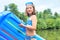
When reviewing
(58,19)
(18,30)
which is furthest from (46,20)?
(18,30)

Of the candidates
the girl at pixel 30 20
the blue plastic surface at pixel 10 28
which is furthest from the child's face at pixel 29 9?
the blue plastic surface at pixel 10 28

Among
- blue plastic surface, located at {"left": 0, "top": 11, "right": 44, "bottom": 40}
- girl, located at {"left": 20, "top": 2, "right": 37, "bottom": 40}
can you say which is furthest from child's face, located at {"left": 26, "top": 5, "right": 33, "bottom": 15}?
blue plastic surface, located at {"left": 0, "top": 11, "right": 44, "bottom": 40}

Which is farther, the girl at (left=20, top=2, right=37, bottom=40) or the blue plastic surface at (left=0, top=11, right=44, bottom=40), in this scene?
the blue plastic surface at (left=0, top=11, right=44, bottom=40)

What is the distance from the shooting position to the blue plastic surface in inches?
180

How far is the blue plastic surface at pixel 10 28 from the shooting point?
15.0 ft

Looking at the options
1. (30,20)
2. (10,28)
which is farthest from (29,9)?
(10,28)

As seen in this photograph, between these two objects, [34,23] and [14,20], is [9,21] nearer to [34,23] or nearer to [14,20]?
[14,20]

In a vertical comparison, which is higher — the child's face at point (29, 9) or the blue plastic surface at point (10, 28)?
the child's face at point (29, 9)

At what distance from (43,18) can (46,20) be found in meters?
2.16

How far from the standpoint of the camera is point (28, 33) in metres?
4.48

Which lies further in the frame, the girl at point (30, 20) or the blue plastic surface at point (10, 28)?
the blue plastic surface at point (10, 28)

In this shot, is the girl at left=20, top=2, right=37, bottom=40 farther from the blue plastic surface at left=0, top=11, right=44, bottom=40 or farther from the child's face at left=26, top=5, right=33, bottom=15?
the blue plastic surface at left=0, top=11, right=44, bottom=40

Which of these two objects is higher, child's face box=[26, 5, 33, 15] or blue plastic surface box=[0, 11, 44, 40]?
child's face box=[26, 5, 33, 15]

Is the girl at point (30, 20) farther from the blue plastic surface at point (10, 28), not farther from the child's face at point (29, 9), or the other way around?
the blue plastic surface at point (10, 28)
